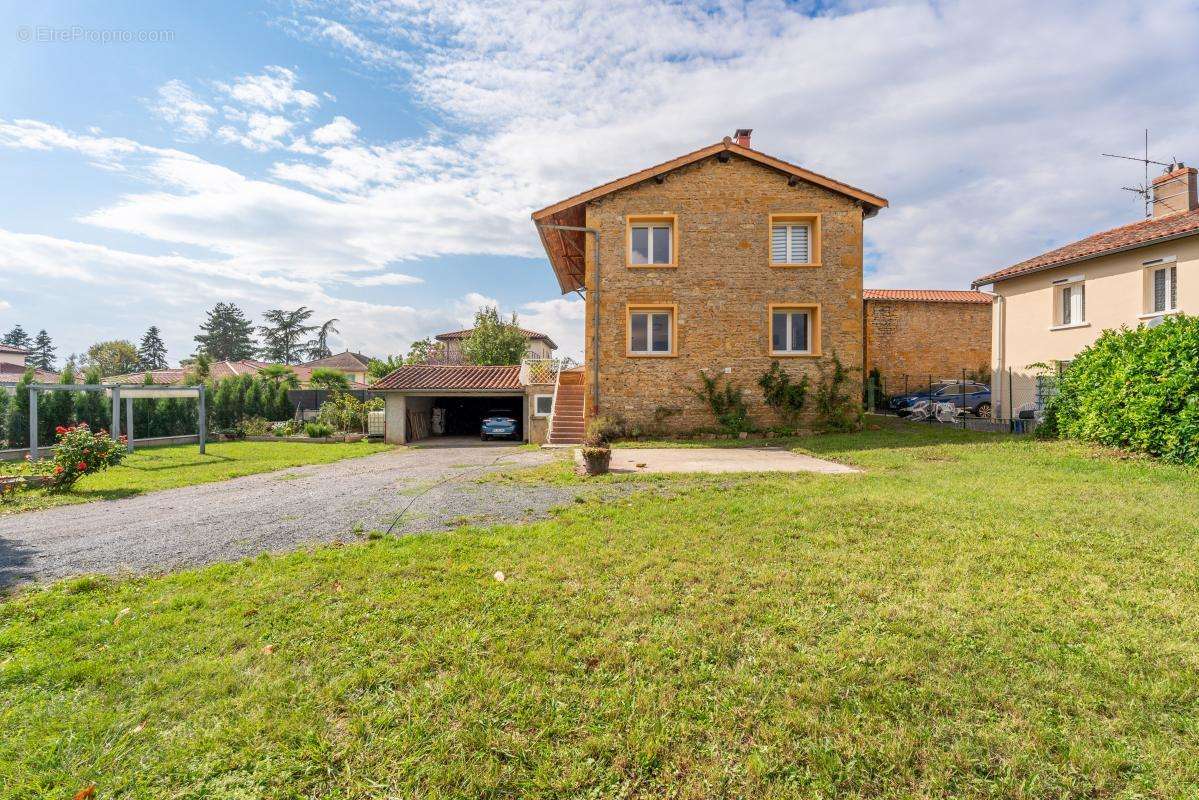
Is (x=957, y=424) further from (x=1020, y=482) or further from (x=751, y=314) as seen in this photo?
(x=1020, y=482)

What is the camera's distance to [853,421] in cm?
1627

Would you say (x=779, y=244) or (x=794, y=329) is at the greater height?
(x=779, y=244)

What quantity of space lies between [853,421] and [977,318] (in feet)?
43.8

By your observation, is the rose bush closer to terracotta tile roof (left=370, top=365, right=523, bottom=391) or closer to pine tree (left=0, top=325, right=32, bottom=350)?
terracotta tile roof (left=370, top=365, right=523, bottom=391)

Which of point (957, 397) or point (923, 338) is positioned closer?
point (957, 397)

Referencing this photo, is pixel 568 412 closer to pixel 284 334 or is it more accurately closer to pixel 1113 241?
pixel 1113 241

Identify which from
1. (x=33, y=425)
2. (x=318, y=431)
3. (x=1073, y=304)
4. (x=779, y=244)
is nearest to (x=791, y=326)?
(x=779, y=244)

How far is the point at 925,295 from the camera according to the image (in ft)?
80.7

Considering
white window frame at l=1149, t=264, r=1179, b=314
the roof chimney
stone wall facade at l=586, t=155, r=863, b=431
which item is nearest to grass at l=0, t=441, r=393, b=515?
stone wall facade at l=586, t=155, r=863, b=431

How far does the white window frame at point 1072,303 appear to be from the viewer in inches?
619

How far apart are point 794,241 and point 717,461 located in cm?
905

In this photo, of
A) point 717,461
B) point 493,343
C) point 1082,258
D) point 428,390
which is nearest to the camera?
point 717,461

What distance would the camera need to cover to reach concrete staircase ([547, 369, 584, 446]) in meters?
17.3

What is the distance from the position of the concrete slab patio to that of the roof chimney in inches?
618
